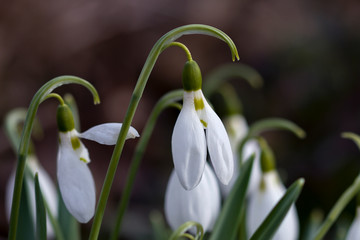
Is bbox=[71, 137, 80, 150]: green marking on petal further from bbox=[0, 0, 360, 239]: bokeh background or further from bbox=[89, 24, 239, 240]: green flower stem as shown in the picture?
bbox=[0, 0, 360, 239]: bokeh background

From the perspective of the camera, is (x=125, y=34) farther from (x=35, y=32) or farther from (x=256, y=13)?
(x=256, y=13)

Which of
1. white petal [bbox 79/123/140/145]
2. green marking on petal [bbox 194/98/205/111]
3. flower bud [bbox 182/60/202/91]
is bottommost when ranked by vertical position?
white petal [bbox 79/123/140/145]

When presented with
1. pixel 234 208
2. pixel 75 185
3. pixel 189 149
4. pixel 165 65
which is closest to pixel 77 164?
pixel 75 185

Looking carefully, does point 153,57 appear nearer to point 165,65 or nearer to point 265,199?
point 265,199

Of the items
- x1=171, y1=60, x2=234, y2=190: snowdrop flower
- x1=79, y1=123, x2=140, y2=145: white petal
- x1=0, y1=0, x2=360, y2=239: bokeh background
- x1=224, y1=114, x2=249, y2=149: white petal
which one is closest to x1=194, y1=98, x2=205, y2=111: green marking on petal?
x1=171, y1=60, x2=234, y2=190: snowdrop flower

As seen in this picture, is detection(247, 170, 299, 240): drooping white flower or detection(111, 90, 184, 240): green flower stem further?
detection(247, 170, 299, 240): drooping white flower

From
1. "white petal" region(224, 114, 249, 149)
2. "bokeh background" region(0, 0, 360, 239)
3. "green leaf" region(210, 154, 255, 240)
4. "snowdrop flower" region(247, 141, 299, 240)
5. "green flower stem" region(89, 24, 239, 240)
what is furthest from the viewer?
"bokeh background" region(0, 0, 360, 239)

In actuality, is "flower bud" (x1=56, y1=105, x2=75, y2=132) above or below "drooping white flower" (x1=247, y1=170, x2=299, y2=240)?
above

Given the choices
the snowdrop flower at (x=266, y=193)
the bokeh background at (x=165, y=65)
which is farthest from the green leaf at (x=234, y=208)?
the bokeh background at (x=165, y=65)
